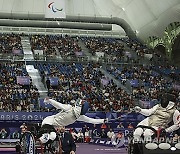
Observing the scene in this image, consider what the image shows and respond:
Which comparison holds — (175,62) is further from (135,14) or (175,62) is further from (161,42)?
(135,14)

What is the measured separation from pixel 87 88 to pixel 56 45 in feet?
38.6

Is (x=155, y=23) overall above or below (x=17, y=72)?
above

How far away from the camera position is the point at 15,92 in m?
26.9

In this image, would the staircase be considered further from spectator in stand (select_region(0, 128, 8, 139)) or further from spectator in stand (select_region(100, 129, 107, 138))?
spectator in stand (select_region(100, 129, 107, 138))

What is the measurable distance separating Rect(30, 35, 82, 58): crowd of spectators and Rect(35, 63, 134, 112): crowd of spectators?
2399 millimetres

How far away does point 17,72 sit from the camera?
31.5 metres

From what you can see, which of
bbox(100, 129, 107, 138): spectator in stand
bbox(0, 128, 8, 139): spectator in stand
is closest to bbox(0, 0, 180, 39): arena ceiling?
bbox(100, 129, 107, 138): spectator in stand

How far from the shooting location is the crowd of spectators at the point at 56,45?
125 ft

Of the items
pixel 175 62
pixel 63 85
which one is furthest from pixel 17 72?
pixel 175 62

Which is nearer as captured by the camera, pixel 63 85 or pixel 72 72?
pixel 63 85

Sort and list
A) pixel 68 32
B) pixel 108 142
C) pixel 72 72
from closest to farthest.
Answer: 1. pixel 108 142
2. pixel 72 72
3. pixel 68 32

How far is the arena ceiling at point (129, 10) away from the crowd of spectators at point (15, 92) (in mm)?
13293

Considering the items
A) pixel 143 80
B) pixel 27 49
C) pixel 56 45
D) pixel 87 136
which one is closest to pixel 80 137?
pixel 87 136

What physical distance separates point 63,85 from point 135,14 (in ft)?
52.4
